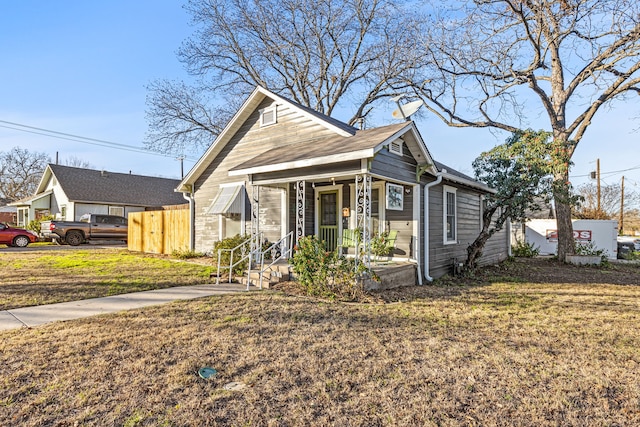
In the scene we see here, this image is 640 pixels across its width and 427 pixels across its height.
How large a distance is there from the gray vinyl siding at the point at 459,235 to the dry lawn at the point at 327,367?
3678 millimetres

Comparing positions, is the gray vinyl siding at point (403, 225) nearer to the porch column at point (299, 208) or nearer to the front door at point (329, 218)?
the front door at point (329, 218)

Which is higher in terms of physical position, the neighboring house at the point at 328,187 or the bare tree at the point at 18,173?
the bare tree at the point at 18,173

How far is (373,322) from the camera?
199 inches

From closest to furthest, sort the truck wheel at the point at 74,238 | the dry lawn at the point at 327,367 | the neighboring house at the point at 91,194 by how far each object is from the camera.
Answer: the dry lawn at the point at 327,367
the truck wheel at the point at 74,238
the neighboring house at the point at 91,194

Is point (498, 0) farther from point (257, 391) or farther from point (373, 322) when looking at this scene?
point (257, 391)

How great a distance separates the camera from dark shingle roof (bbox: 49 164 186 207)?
79.8 ft

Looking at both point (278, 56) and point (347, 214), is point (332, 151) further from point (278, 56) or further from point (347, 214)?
point (278, 56)

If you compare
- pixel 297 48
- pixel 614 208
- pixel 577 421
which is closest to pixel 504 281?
pixel 577 421

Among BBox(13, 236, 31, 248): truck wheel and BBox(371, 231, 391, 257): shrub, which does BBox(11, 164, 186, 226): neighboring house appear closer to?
BBox(13, 236, 31, 248): truck wheel

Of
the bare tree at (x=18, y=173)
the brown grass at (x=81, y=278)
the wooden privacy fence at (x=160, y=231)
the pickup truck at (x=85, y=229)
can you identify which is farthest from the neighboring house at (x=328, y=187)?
the bare tree at (x=18, y=173)

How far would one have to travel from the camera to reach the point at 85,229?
1934cm

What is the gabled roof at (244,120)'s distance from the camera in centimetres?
970

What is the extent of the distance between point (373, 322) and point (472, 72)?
603 inches

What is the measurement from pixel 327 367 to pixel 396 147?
19.5 ft
